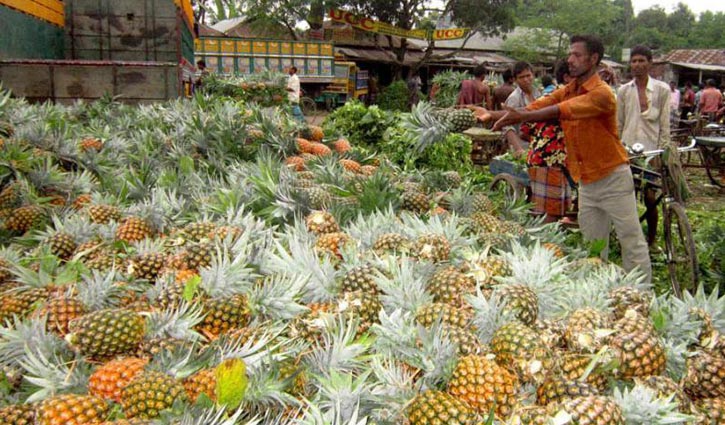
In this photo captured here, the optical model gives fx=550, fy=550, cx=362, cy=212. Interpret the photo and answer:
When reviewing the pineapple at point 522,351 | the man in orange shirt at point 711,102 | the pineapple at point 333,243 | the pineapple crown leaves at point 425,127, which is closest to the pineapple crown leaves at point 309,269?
the pineapple at point 333,243

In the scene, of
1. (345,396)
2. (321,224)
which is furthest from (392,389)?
(321,224)

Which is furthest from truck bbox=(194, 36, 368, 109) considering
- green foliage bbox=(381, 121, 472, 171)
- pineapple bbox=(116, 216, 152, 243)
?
pineapple bbox=(116, 216, 152, 243)

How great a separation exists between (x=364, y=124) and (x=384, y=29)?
2115 centimetres

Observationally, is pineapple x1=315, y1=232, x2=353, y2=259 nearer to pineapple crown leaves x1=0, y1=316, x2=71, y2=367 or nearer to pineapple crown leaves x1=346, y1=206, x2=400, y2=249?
pineapple crown leaves x1=346, y1=206, x2=400, y2=249

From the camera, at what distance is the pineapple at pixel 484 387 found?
1.61m

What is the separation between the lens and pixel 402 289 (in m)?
2.07

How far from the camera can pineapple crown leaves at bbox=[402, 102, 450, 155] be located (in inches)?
181

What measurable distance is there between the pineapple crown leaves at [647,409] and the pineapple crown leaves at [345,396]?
70 centimetres

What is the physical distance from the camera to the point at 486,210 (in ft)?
11.4

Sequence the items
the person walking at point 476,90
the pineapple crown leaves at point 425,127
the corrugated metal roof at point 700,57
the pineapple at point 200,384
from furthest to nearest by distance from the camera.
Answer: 1. the corrugated metal roof at point 700,57
2. the person walking at point 476,90
3. the pineapple crown leaves at point 425,127
4. the pineapple at point 200,384

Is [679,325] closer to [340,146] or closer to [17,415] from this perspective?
[17,415]

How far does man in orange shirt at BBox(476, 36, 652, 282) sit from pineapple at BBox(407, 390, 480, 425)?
240cm

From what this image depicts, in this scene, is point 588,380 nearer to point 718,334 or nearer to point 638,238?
point 718,334

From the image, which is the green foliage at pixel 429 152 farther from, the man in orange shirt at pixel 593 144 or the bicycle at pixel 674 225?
the bicycle at pixel 674 225
